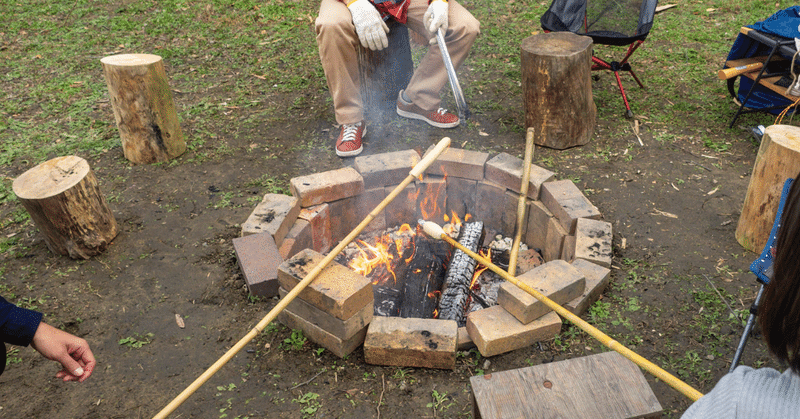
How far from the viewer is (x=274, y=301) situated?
3.25 metres

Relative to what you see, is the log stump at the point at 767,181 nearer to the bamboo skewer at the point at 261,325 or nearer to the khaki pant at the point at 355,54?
the bamboo skewer at the point at 261,325

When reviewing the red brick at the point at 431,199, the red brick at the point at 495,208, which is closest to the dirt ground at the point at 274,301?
the red brick at the point at 495,208

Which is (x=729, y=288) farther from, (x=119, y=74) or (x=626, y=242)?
(x=119, y=74)

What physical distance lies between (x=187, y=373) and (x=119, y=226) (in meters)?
1.57

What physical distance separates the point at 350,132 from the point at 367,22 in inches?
36.1

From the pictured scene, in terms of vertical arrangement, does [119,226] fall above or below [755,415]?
below

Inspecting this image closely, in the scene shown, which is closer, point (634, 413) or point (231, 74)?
point (634, 413)

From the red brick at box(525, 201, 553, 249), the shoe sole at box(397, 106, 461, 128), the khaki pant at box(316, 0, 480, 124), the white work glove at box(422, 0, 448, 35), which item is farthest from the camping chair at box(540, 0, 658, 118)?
the red brick at box(525, 201, 553, 249)

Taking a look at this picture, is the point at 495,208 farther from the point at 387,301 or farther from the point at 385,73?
the point at 385,73

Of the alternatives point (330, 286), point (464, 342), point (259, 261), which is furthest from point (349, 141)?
point (464, 342)

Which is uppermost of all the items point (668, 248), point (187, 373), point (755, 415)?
point (755, 415)

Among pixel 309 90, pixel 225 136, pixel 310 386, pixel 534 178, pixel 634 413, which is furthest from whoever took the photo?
pixel 309 90

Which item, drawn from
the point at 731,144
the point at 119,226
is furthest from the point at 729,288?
the point at 119,226

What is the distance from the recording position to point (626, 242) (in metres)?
3.60
